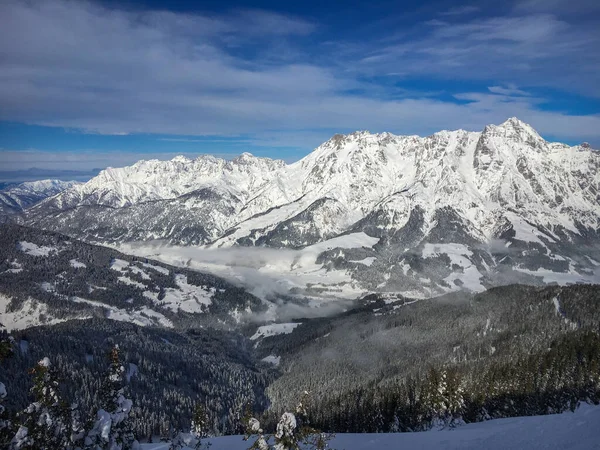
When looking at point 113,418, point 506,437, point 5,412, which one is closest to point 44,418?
point 5,412

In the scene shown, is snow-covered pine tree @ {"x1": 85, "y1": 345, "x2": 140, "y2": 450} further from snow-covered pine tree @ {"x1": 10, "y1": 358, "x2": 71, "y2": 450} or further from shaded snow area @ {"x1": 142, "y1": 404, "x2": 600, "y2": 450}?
shaded snow area @ {"x1": 142, "y1": 404, "x2": 600, "y2": 450}

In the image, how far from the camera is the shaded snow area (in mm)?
61062

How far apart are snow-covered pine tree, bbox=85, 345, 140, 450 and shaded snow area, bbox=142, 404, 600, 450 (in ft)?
182

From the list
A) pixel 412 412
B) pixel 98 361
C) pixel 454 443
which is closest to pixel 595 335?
pixel 412 412

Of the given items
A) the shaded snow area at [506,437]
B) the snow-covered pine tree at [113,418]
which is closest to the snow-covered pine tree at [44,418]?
the snow-covered pine tree at [113,418]

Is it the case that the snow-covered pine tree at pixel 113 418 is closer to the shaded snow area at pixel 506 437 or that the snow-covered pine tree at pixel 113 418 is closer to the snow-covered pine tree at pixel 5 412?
the snow-covered pine tree at pixel 5 412

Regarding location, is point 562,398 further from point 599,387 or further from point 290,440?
point 290,440

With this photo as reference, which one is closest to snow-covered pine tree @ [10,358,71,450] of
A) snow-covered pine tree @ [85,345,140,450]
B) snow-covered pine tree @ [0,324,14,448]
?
snow-covered pine tree @ [0,324,14,448]

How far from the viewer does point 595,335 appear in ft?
397

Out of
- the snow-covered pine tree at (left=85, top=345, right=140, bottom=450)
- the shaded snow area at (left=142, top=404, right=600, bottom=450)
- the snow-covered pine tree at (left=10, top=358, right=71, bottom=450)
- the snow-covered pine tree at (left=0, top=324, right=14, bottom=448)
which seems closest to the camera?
the snow-covered pine tree at (left=0, top=324, right=14, bottom=448)

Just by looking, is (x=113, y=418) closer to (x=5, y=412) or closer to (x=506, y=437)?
(x=5, y=412)

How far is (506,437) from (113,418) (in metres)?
65.1

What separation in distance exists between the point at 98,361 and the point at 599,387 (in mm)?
188896

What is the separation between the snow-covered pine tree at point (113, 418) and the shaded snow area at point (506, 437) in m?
55.4
